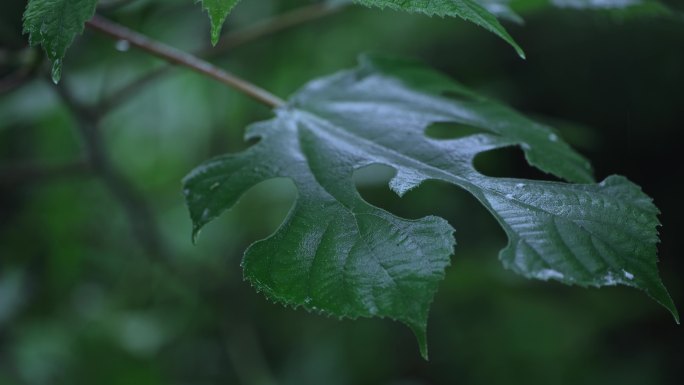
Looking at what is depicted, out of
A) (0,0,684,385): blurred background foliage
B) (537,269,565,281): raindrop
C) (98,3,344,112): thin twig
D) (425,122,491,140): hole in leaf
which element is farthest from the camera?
(0,0,684,385): blurred background foliage

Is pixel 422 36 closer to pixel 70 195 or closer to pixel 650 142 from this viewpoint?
pixel 650 142

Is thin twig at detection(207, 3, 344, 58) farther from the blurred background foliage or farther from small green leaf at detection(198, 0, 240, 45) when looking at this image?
small green leaf at detection(198, 0, 240, 45)

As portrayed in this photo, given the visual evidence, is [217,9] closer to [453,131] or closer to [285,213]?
[453,131]

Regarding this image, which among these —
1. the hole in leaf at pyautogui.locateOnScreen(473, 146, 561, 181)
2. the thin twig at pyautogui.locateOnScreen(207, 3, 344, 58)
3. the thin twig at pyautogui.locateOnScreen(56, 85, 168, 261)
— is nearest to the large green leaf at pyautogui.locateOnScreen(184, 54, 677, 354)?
the thin twig at pyautogui.locateOnScreen(207, 3, 344, 58)

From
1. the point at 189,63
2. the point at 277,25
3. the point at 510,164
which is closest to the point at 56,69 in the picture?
the point at 189,63

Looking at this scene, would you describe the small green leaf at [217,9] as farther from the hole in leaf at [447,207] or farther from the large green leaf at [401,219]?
the hole in leaf at [447,207]
